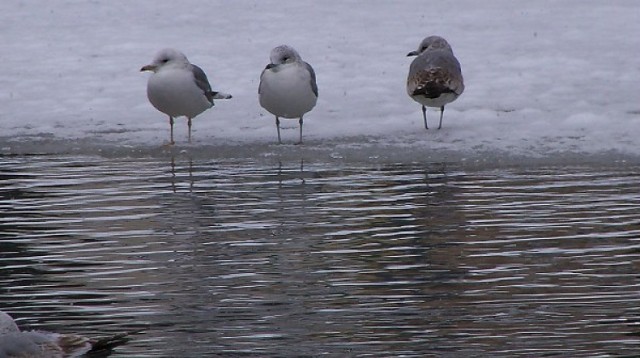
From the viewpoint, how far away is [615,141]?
45.1 ft

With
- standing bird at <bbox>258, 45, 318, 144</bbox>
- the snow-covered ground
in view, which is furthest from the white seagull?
standing bird at <bbox>258, 45, 318, 144</bbox>

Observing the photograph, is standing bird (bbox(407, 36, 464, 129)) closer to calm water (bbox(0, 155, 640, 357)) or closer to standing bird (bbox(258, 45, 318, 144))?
standing bird (bbox(258, 45, 318, 144))

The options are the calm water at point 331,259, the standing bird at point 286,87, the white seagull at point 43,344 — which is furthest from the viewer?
the standing bird at point 286,87

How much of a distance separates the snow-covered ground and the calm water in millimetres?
2058

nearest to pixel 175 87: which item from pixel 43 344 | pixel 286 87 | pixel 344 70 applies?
pixel 286 87

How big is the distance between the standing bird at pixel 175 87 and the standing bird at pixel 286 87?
31.2 inches

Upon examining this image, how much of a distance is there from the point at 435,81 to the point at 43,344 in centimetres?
938

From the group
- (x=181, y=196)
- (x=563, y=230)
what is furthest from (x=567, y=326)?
(x=181, y=196)

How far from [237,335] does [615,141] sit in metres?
7.94

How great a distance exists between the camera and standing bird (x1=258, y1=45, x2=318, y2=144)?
14734 millimetres

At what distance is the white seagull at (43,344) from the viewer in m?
6.09

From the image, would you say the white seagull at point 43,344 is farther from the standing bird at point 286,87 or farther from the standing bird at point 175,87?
the standing bird at point 175,87

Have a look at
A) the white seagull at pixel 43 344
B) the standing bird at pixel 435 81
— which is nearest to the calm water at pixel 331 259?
the white seagull at pixel 43 344

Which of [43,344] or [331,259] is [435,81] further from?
[43,344]
